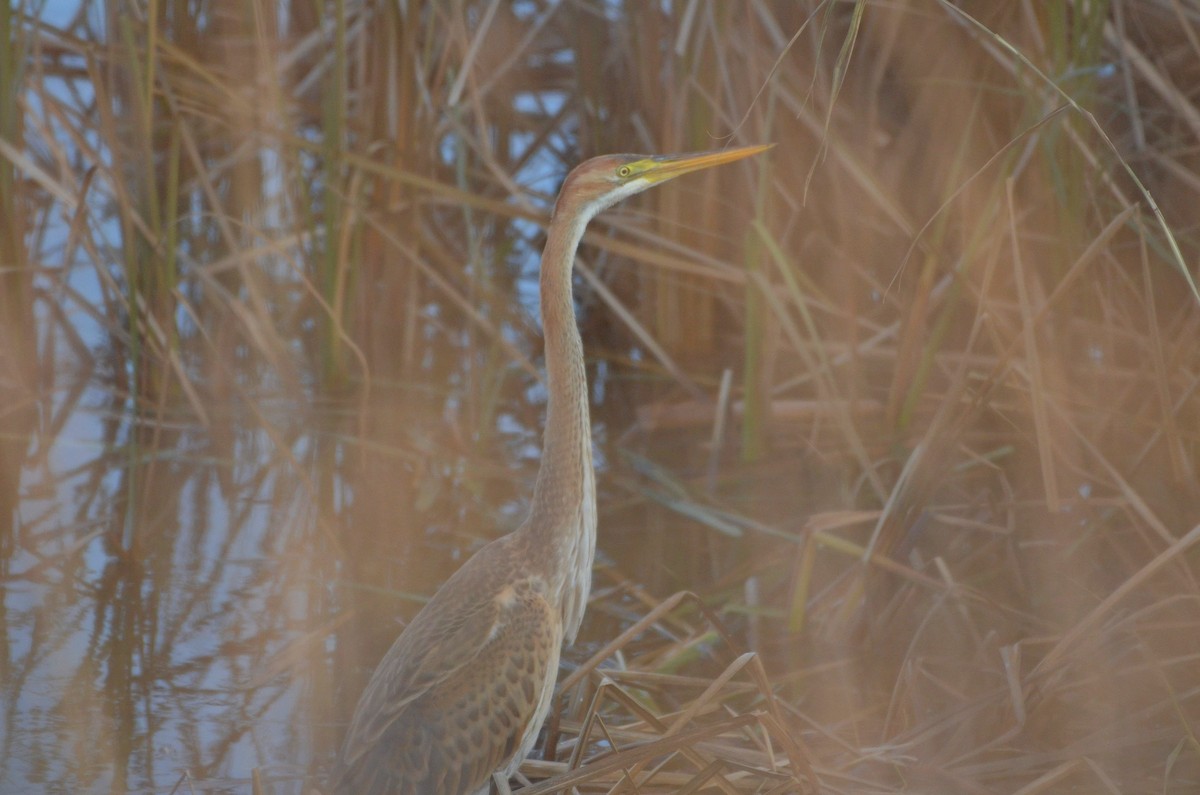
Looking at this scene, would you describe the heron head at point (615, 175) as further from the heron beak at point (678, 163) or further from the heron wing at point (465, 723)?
the heron wing at point (465, 723)

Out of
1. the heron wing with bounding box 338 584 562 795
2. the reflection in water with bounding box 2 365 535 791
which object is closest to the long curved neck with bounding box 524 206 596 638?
the heron wing with bounding box 338 584 562 795

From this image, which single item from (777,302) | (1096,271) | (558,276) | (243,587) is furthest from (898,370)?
(243,587)

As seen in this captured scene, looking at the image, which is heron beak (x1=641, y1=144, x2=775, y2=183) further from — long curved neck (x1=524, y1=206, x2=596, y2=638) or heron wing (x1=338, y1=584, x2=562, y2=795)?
heron wing (x1=338, y1=584, x2=562, y2=795)

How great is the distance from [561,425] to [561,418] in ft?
0.05

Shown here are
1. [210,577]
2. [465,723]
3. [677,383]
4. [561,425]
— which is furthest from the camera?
[677,383]

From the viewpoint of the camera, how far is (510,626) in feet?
9.85

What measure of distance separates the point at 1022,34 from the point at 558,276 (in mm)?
2806

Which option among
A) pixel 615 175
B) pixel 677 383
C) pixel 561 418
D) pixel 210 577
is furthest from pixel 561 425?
pixel 677 383

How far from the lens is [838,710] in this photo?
351cm

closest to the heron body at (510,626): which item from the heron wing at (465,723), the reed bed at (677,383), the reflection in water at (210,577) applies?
the heron wing at (465,723)

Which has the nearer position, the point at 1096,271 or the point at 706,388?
the point at 1096,271

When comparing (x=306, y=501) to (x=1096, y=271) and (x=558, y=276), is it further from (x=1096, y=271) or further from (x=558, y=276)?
(x=1096, y=271)

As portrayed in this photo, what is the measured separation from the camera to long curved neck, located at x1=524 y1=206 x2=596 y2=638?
312cm

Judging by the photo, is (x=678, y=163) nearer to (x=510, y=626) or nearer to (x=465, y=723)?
(x=510, y=626)
